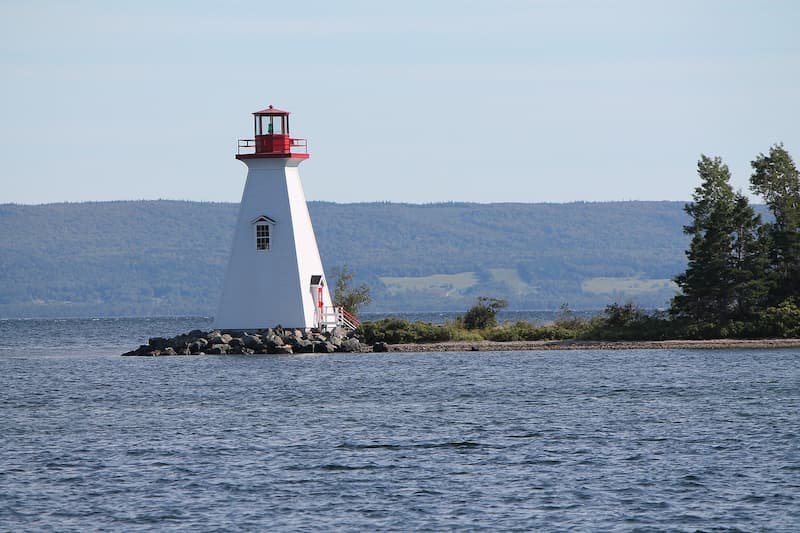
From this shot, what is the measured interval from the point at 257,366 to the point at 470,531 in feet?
103

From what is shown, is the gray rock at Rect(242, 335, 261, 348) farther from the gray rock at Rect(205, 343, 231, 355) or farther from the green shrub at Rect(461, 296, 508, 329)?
the green shrub at Rect(461, 296, 508, 329)

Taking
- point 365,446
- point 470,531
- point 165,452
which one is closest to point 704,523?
point 470,531

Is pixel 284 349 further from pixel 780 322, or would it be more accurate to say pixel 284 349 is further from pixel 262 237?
pixel 780 322

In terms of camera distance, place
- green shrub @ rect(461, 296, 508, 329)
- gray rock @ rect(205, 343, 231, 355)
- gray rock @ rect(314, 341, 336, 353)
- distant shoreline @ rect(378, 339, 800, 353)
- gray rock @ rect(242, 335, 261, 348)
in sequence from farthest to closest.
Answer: green shrub @ rect(461, 296, 508, 329) < gray rock @ rect(205, 343, 231, 355) < gray rock @ rect(314, 341, 336, 353) < distant shoreline @ rect(378, 339, 800, 353) < gray rock @ rect(242, 335, 261, 348)

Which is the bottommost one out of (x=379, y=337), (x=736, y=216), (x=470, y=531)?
(x=470, y=531)

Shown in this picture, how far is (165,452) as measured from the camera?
3006cm

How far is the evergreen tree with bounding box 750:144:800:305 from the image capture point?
5912cm

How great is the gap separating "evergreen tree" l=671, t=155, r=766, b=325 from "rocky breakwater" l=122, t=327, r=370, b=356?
14.7 metres

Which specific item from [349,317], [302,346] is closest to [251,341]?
[302,346]

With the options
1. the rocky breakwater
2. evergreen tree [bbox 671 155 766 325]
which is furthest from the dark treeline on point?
the rocky breakwater

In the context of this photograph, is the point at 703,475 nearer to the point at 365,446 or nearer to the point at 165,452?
the point at 365,446

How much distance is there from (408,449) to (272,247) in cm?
2814

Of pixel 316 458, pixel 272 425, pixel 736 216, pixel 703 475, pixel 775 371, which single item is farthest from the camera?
pixel 736 216

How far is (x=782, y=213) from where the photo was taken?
2349 inches
